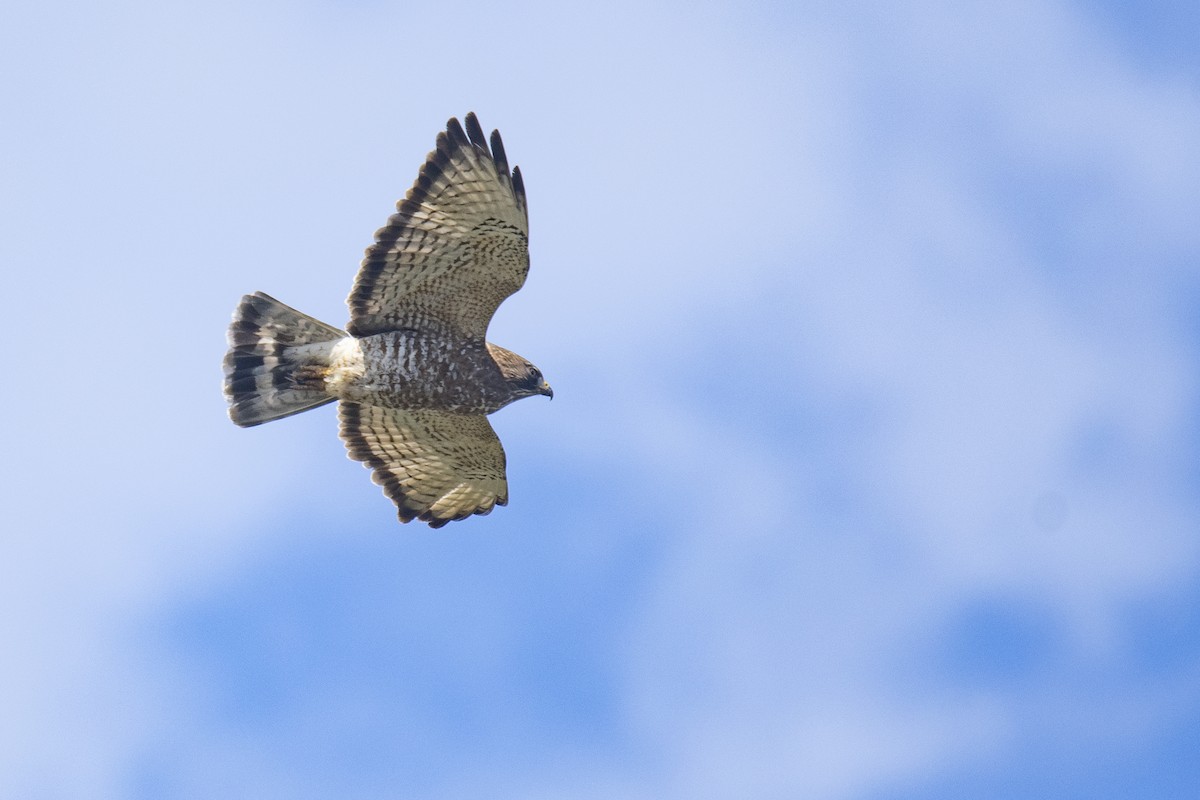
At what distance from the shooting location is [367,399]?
42.4 ft

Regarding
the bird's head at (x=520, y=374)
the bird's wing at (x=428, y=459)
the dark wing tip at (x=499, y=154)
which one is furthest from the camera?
the bird's wing at (x=428, y=459)

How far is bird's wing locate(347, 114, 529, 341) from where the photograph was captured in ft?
39.7

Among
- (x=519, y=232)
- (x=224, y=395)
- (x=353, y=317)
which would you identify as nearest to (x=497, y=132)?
(x=519, y=232)

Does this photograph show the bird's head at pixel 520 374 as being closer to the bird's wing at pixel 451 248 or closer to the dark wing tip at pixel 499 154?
the bird's wing at pixel 451 248

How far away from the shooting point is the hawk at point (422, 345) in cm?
1216

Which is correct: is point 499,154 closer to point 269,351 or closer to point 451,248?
point 451,248

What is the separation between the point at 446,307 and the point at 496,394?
0.75 meters

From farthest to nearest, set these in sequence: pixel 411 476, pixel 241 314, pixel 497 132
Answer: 1. pixel 411 476
2. pixel 241 314
3. pixel 497 132

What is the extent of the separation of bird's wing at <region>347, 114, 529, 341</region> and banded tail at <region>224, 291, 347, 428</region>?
39 centimetres

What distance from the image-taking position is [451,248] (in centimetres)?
1234

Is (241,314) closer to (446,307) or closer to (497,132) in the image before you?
(446,307)

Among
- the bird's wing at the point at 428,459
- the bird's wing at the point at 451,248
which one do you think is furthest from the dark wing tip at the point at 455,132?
the bird's wing at the point at 428,459

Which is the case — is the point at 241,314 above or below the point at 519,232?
below

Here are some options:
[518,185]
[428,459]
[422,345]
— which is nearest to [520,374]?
[422,345]
